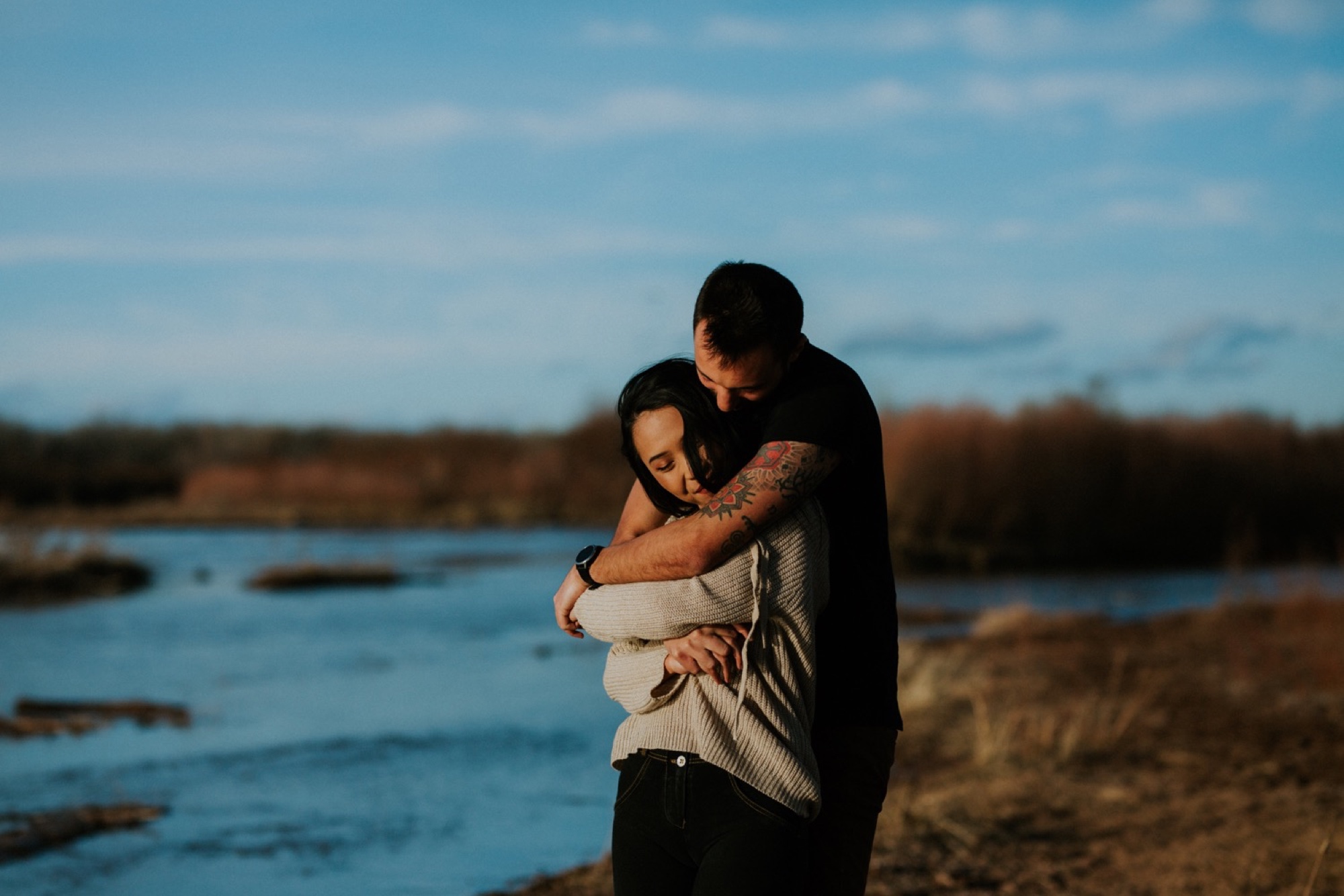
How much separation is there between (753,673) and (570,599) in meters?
0.54

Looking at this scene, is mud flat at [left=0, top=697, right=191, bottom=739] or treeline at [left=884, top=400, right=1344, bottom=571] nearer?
mud flat at [left=0, top=697, right=191, bottom=739]

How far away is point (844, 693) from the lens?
2725 mm

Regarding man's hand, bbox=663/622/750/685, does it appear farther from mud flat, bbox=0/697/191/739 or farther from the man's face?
mud flat, bbox=0/697/191/739

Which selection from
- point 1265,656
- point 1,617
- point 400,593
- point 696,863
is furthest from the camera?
point 400,593

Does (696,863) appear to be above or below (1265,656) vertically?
above

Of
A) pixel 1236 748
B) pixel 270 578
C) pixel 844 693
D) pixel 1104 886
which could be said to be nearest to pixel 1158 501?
pixel 270 578

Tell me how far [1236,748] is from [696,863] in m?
7.60

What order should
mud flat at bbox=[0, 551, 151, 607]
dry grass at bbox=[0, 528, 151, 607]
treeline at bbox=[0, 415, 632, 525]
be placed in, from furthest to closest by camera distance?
treeline at bbox=[0, 415, 632, 525] < dry grass at bbox=[0, 528, 151, 607] < mud flat at bbox=[0, 551, 151, 607]

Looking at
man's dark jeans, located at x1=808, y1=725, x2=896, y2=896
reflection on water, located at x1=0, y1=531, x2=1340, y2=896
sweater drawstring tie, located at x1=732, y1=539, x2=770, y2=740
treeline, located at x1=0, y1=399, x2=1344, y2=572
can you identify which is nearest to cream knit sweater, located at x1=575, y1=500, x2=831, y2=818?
sweater drawstring tie, located at x1=732, y1=539, x2=770, y2=740

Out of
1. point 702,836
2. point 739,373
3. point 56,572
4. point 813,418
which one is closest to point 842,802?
point 702,836

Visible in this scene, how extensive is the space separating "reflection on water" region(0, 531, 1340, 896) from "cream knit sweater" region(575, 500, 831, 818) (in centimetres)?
418

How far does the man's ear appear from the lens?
2.68 m

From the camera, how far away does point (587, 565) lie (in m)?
2.86

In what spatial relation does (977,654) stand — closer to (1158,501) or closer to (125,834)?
(125,834)
